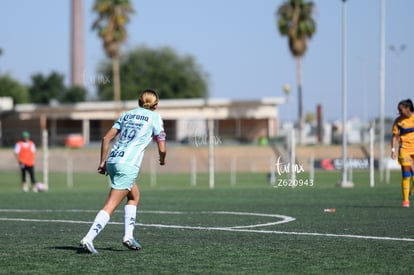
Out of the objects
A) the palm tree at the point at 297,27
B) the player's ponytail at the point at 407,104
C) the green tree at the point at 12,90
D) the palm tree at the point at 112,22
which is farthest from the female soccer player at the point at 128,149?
the green tree at the point at 12,90

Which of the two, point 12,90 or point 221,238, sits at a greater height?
point 12,90

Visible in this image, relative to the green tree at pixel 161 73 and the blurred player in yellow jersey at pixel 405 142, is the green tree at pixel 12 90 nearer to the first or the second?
the green tree at pixel 161 73

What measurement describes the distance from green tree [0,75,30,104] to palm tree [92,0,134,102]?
4997 cm

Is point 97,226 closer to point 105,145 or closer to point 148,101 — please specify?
point 105,145

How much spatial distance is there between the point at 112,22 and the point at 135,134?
54.4m

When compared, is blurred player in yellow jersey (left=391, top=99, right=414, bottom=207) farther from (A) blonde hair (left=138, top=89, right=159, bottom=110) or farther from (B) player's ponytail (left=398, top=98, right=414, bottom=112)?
(A) blonde hair (left=138, top=89, right=159, bottom=110)

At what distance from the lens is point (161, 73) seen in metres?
125

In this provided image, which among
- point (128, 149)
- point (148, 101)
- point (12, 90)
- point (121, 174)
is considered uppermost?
point (148, 101)

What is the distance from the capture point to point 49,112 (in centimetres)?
8325

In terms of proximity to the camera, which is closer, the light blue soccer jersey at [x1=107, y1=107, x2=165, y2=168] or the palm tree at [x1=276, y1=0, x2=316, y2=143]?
the light blue soccer jersey at [x1=107, y1=107, x2=165, y2=168]

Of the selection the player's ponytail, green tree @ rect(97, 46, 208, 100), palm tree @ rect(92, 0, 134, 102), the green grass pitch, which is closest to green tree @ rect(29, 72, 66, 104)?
green tree @ rect(97, 46, 208, 100)

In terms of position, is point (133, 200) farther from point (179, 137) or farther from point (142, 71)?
point (142, 71)

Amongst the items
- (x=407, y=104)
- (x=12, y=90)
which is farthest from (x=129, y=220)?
(x=12, y=90)

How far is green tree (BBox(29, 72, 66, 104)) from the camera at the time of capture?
123 m
